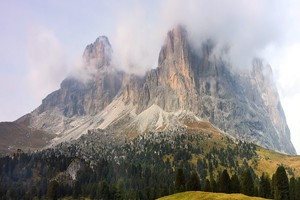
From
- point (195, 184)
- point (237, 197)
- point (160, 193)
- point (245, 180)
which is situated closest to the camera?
point (237, 197)

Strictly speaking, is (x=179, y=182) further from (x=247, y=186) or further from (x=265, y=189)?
(x=265, y=189)

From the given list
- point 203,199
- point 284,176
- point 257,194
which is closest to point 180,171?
point 257,194

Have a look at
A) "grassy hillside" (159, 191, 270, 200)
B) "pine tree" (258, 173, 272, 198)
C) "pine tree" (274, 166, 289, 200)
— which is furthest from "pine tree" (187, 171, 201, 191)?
"grassy hillside" (159, 191, 270, 200)

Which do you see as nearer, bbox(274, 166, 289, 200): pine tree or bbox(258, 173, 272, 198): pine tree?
bbox(274, 166, 289, 200): pine tree

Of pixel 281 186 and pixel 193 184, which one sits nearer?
pixel 281 186

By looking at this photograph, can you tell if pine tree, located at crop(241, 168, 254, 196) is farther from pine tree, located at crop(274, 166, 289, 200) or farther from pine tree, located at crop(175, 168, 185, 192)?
pine tree, located at crop(175, 168, 185, 192)

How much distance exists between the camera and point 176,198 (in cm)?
12431

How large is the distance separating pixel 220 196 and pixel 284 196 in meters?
45.9

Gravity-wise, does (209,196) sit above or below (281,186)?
below

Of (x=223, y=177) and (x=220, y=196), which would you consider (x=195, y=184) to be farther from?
(x=220, y=196)

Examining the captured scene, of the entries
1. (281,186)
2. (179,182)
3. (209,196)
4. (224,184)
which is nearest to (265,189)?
(224,184)

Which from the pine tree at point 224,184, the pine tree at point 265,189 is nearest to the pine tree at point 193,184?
the pine tree at point 224,184

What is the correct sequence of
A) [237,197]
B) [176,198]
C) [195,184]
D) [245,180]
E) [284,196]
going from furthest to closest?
[195,184] < [245,180] < [284,196] < [176,198] < [237,197]

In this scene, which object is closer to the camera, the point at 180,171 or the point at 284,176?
the point at 284,176
